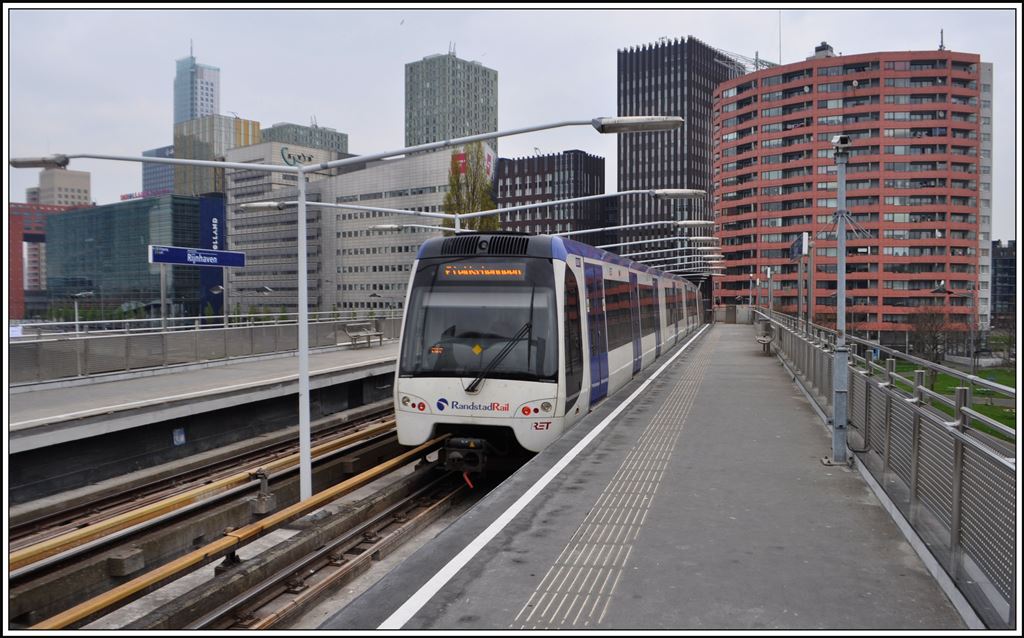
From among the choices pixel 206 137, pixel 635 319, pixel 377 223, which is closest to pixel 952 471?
pixel 635 319

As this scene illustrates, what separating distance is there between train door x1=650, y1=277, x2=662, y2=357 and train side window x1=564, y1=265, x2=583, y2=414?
1228 centimetres

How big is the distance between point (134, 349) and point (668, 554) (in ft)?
55.0

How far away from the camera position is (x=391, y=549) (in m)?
10.3

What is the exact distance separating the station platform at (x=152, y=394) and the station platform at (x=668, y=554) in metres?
7.80

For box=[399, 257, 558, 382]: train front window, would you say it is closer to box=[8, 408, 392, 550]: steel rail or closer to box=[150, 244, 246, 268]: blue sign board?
box=[8, 408, 392, 550]: steel rail

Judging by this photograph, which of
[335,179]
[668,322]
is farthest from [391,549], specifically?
[335,179]

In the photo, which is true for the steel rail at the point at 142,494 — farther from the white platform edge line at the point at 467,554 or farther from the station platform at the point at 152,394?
the white platform edge line at the point at 467,554

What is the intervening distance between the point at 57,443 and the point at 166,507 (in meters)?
2.61

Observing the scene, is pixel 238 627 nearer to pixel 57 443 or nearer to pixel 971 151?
pixel 57 443

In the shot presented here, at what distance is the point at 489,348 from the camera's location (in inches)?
450

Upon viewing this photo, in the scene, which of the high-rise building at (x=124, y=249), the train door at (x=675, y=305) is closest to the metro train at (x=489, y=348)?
the train door at (x=675, y=305)

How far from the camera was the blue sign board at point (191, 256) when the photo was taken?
20969 mm

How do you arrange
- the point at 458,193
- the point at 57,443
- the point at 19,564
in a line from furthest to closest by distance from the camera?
the point at 458,193
the point at 57,443
the point at 19,564

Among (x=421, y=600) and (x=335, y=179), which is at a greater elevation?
(x=335, y=179)
